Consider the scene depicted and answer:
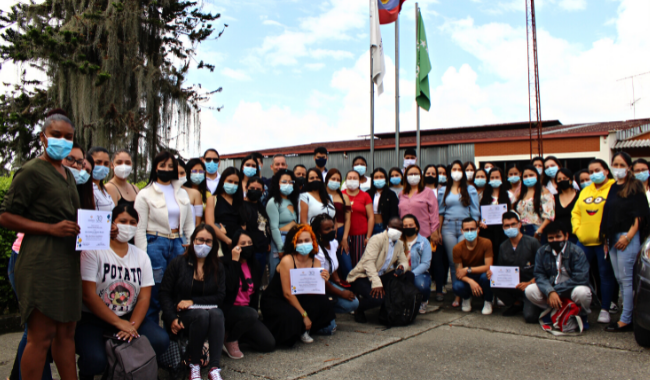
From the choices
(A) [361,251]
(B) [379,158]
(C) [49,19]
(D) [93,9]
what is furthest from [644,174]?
(B) [379,158]

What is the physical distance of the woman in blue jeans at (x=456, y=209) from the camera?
281 inches

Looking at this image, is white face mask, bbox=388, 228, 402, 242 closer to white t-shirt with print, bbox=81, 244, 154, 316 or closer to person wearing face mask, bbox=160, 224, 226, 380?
person wearing face mask, bbox=160, 224, 226, 380

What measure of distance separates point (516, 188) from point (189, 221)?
4820mm

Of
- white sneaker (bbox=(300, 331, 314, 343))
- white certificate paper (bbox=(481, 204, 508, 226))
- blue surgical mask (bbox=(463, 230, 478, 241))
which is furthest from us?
white certificate paper (bbox=(481, 204, 508, 226))

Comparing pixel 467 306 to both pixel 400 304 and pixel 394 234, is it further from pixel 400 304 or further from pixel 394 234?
pixel 394 234

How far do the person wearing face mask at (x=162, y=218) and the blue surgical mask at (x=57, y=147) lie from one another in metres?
1.57

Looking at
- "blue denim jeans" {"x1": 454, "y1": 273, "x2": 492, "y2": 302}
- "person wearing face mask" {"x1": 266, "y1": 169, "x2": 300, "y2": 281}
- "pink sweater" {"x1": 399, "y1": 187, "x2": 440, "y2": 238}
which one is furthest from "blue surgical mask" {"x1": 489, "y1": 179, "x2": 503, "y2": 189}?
"person wearing face mask" {"x1": 266, "y1": 169, "x2": 300, "y2": 281}

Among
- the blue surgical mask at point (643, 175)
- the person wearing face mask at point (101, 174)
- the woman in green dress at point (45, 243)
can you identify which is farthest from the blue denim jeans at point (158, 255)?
the blue surgical mask at point (643, 175)

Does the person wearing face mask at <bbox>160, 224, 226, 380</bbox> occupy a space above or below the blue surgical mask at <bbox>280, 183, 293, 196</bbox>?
below

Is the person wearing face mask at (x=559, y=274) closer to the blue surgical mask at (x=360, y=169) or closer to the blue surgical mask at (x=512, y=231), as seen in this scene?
the blue surgical mask at (x=512, y=231)

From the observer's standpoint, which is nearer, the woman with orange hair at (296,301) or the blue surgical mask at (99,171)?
the blue surgical mask at (99,171)

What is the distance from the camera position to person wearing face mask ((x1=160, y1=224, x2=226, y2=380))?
4.04 meters

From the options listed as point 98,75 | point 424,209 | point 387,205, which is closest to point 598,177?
point 424,209

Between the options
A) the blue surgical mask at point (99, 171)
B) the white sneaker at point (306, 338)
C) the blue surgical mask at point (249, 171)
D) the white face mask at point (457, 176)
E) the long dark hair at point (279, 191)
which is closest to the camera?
the blue surgical mask at point (99, 171)
